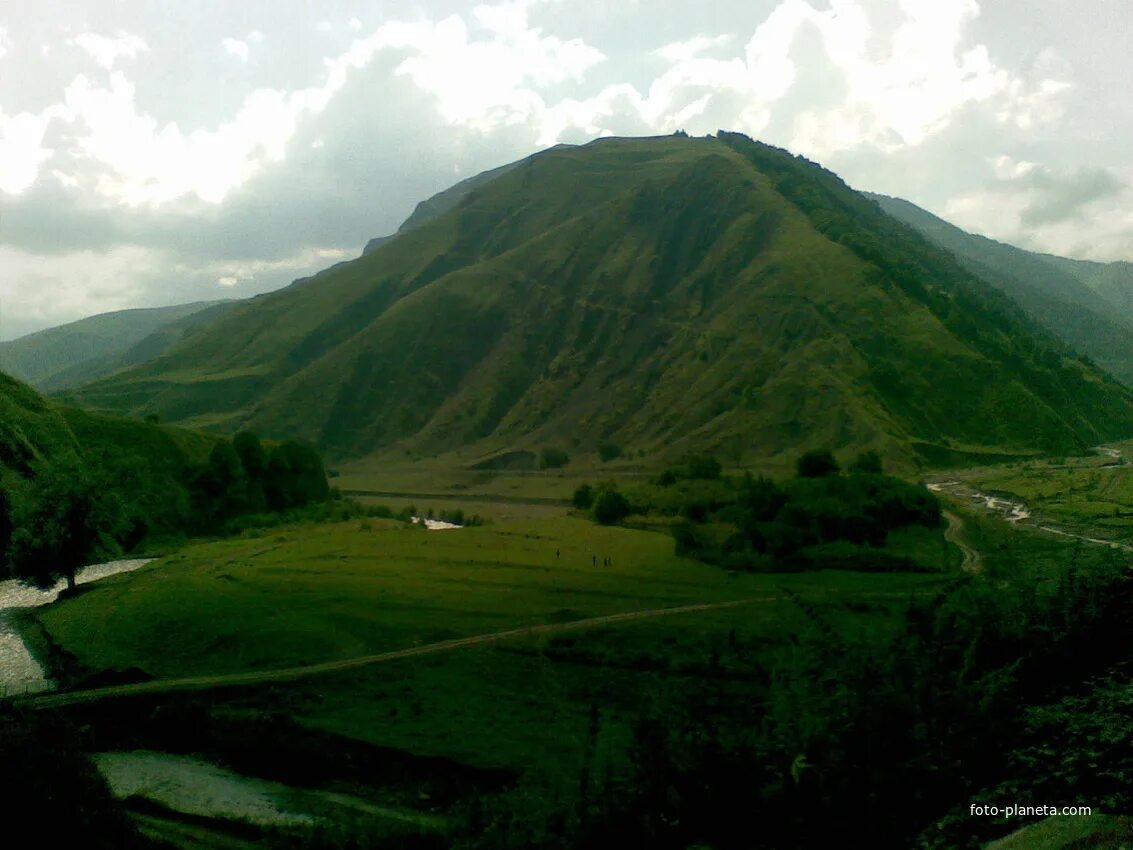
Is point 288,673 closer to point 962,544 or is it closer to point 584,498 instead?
point 962,544

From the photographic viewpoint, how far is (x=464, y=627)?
141 feet

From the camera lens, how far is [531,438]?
15488 cm

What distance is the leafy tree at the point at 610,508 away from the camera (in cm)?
7742

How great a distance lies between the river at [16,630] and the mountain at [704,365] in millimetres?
78214

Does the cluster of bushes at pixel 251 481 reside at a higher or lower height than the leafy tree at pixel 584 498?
higher

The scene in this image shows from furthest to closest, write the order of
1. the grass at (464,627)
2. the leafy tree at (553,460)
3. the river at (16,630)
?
1. the leafy tree at (553,460)
2. the river at (16,630)
3. the grass at (464,627)

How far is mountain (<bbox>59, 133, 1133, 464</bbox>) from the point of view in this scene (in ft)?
402

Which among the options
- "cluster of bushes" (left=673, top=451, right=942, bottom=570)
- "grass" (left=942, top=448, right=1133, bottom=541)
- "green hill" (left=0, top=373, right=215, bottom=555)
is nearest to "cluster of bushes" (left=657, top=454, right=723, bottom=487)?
"cluster of bushes" (left=673, top=451, right=942, bottom=570)

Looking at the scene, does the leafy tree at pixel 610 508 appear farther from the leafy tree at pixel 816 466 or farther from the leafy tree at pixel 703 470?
the leafy tree at pixel 816 466

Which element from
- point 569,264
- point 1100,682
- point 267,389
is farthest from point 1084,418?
point 267,389

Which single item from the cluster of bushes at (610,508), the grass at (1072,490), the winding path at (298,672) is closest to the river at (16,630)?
the winding path at (298,672)

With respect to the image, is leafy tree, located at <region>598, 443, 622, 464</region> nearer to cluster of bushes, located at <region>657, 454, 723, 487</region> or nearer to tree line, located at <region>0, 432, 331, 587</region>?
cluster of bushes, located at <region>657, 454, 723, 487</region>

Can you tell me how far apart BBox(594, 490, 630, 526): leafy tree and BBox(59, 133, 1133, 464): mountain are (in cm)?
4155

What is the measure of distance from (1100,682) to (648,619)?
74.4 ft
